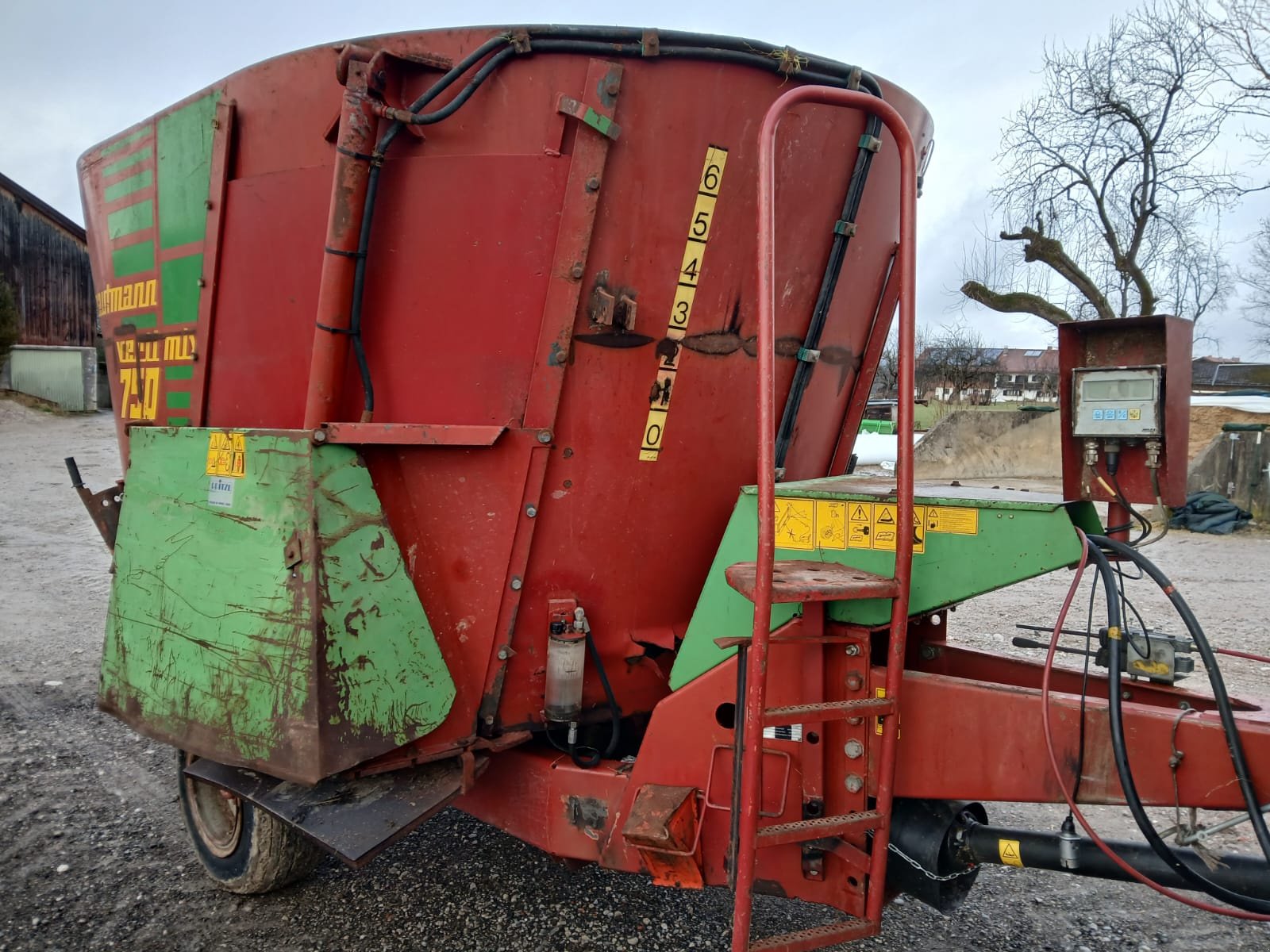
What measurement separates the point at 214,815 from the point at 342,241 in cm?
210

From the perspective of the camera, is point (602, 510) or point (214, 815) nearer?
point (602, 510)

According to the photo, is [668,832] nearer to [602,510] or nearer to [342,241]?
[602,510]

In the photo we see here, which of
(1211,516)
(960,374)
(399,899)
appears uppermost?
(960,374)

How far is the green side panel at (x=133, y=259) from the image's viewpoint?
316 cm

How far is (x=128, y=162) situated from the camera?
10.7 feet

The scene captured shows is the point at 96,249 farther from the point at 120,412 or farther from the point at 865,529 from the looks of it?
the point at 865,529

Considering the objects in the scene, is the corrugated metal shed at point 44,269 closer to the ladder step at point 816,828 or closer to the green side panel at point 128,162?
the green side panel at point 128,162

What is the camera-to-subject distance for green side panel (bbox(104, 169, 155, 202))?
3137mm

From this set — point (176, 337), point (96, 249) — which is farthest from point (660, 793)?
point (96, 249)

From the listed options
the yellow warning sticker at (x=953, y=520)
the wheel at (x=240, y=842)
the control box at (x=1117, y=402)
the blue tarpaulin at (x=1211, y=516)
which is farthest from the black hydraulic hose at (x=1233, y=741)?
the blue tarpaulin at (x=1211, y=516)

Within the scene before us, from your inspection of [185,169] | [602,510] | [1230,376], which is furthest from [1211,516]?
[1230,376]

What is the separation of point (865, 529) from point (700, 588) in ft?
2.33

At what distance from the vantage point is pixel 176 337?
10.0 ft

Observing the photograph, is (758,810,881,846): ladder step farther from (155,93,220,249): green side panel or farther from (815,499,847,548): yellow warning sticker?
(155,93,220,249): green side panel
